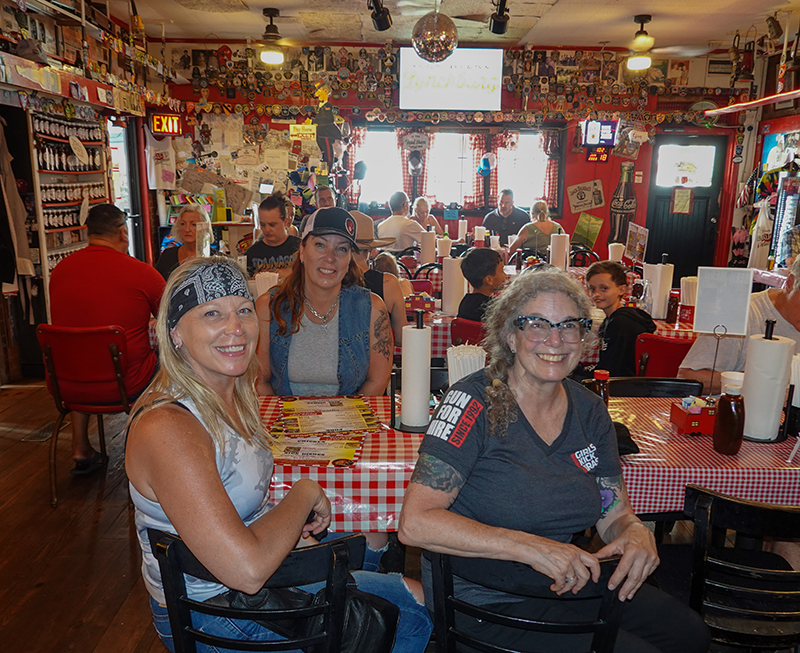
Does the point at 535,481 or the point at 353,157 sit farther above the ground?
the point at 353,157

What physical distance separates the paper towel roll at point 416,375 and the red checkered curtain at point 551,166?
8554 millimetres

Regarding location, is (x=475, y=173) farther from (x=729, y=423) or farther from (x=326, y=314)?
(x=729, y=423)

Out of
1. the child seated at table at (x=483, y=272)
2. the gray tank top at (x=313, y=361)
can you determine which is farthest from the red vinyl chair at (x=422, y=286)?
the gray tank top at (x=313, y=361)

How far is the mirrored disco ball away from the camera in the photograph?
495 cm

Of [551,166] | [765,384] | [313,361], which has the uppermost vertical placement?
[551,166]

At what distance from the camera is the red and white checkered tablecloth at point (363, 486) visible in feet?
5.98

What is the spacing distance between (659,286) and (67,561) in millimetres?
3634

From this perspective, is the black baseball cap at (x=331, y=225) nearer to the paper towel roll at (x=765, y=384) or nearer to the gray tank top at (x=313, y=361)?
the gray tank top at (x=313, y=361)

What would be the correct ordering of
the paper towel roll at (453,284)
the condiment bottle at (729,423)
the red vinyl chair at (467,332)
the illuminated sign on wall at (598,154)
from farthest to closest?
the illuminated sign on wall at (598,154), the paper towel roll at (453,284), the red vinyl chair at (467,332), the condiment bottle at (729,423)

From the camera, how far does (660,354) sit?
3.04 m

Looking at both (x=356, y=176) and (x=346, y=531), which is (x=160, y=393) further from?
(x=356, y=176)

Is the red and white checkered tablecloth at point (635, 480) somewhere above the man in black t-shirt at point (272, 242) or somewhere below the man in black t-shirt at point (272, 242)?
below

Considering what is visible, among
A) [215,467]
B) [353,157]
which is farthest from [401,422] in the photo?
[353,157]

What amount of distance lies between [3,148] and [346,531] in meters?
4.77
